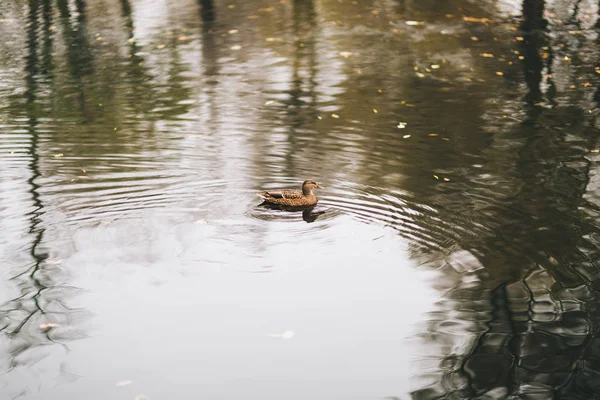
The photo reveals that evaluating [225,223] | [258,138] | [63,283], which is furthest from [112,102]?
[63,283]

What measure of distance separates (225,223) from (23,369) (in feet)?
11.1

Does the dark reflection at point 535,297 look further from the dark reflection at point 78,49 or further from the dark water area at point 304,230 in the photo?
the dark reflection at point 78,49

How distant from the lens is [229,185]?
10.4 meters

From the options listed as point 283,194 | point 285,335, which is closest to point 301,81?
point 283,194

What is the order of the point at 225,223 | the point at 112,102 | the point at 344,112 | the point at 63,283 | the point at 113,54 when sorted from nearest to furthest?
the point at 63,283 → the point at 225,223 → the point at 344,112 → the point at 112,102 → the point at 113,54

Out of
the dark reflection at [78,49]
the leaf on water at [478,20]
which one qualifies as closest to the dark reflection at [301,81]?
the dark reflection at [78,49]

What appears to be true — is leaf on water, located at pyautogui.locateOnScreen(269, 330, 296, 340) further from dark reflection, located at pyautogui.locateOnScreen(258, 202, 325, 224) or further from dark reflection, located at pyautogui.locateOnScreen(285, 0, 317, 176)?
dark reflection, located at pyautogui.locateOnScreen(285, 0, 317, 176)

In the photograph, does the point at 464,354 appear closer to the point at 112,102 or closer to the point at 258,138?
the point at 258,138

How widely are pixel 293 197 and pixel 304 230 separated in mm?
489

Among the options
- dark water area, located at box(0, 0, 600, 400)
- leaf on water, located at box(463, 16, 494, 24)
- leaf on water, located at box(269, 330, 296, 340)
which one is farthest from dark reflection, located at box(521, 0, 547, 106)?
leaf on water, located at box(269, 330, 296, 340)

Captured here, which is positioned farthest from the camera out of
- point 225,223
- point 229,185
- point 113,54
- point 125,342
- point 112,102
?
point 113,54

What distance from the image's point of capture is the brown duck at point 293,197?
9.44 meters

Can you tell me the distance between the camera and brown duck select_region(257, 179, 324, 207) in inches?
372

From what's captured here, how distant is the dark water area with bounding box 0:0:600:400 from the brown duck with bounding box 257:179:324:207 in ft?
0.61
